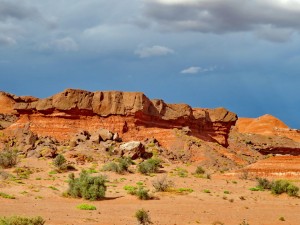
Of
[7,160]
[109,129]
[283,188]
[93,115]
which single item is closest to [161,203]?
[283,188]

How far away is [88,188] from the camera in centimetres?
2814

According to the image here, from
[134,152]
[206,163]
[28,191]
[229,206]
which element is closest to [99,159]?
[134,152]

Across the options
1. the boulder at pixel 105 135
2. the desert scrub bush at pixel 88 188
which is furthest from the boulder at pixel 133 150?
the desert scrub bush at pixel 88 188

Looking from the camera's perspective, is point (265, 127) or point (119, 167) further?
point (265, 127)

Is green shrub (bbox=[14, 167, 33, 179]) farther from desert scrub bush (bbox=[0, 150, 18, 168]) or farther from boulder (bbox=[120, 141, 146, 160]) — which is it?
boulder (bbox=[120, 141, 146, 160])

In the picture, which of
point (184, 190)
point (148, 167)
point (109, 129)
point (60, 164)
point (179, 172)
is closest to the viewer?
point (184, 190)

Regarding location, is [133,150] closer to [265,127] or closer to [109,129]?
[109,129]

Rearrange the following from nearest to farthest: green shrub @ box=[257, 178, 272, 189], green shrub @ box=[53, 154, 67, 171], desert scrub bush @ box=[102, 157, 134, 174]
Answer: green shrub @ box=[257, 178, 272, 189]
desert scrub bush @ box=[102, 157, 134, 174]
green shrub @ box=[53, 154, 67, 171]

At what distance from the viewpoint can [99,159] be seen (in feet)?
149

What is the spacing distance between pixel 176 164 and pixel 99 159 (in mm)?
7470

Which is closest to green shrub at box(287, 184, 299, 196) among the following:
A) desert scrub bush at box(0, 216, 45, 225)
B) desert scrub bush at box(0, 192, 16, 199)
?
desert scrub bush at box(0, 192, 16, 199)

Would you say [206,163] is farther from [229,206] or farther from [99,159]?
[229,206]

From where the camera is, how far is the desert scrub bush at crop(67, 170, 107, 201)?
27688mm

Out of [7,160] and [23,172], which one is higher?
[7,160]
